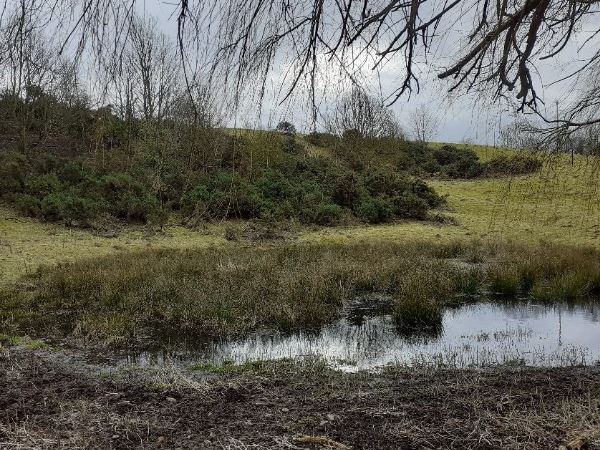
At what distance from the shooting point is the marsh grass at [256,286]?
898 centimetres

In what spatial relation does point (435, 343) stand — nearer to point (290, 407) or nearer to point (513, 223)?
point (290, 407)

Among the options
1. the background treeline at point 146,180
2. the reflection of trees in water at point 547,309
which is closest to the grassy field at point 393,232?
the background treeline at point 146,180

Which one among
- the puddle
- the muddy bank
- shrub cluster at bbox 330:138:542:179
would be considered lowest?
the puddle

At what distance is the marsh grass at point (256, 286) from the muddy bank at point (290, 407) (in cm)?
227

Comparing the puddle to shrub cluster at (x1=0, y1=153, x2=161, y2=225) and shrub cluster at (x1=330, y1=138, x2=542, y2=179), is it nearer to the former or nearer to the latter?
shrub cluster at (x1=0, y1=153, x2=161, y2=225)

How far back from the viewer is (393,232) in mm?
20828

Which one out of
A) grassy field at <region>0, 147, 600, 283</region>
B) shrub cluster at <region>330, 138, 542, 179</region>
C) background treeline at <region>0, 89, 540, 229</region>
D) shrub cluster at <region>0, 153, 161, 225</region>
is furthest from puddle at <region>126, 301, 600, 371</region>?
shrub cluster at <region>330, 138, 542, 179</region>

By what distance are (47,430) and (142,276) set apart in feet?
23.7

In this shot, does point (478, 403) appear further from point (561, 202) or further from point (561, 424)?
point (561, 202)

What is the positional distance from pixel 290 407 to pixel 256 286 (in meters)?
5.67

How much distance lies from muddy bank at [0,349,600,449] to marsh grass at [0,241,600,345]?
2.27 meters

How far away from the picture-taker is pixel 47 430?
171 inches

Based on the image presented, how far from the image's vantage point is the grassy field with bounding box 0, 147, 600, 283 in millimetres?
14742

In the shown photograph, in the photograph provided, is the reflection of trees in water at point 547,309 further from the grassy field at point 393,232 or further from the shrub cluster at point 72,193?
the shrub cluster at point 72,193
